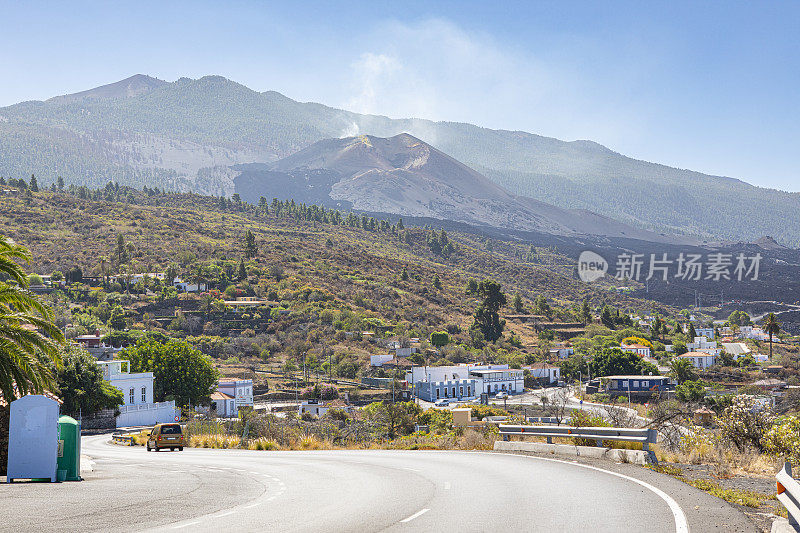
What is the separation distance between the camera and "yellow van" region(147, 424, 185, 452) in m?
34.5

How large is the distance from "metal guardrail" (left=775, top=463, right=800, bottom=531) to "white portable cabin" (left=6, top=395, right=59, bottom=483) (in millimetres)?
12105

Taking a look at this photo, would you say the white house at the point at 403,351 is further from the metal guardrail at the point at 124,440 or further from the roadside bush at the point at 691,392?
the metal guardrail at the point at 124,440

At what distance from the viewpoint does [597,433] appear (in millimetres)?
18406

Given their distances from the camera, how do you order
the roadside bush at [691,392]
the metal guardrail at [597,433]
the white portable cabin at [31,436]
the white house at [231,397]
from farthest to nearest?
the roadside bush at [691,392] < the white house at [231,397] < the metal guardrail at [597,433] < the white portable cabin at [31,436]

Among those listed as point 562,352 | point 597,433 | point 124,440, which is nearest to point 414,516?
point 597,433

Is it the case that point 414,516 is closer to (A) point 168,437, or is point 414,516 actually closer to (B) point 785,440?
(B) point 785,440

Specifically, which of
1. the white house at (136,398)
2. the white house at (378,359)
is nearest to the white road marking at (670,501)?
the white house at (136,398)

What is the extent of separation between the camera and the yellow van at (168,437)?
34500mm

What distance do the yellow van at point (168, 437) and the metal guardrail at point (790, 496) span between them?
3003cm

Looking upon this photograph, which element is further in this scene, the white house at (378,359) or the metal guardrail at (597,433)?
the white house at (378,359)

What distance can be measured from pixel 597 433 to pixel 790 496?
393 inches

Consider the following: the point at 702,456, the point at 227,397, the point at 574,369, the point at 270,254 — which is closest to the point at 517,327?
the point at 574,369

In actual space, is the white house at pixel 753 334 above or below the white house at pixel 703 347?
above

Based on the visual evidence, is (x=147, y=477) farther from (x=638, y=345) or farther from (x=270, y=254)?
(x=270, y=254)
